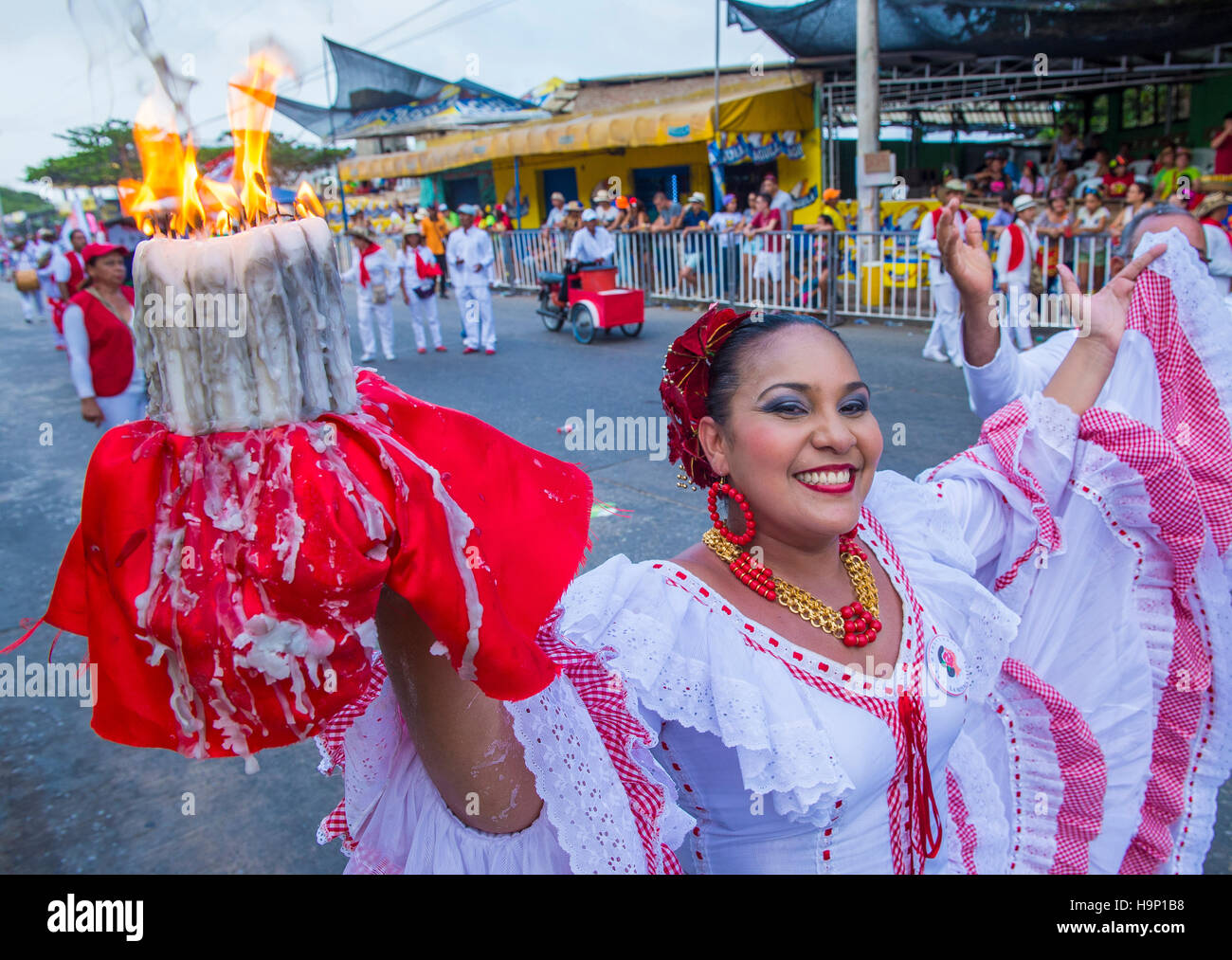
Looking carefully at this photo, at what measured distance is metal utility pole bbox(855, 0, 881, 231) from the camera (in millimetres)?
11969

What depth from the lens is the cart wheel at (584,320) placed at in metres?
12.1

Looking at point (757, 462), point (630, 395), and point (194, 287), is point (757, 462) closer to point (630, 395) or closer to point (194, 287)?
point (194, 287)

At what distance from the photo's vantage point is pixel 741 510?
1.81 m

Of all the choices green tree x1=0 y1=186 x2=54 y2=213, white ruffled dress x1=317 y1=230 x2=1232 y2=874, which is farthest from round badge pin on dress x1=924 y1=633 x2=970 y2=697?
green tree x1=0 y1=186 x2=54 y2=213

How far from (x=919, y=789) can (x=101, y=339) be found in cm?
612

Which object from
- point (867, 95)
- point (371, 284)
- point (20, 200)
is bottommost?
point (371, 284)

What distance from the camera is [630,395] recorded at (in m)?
8.91

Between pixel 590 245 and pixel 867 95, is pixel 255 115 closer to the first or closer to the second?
pixel 867 95

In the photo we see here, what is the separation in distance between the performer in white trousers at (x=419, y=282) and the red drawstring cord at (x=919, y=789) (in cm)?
1143

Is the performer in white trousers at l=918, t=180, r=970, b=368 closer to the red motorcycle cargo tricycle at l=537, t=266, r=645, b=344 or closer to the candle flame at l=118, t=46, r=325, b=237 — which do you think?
the red motorcycle cargo tricycle at l=537, t=266, r=645, b=344

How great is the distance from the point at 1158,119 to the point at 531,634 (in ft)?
73.6

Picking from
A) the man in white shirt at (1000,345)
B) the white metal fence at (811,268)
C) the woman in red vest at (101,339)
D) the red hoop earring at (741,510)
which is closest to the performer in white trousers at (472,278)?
the white metal fence at (811,268)

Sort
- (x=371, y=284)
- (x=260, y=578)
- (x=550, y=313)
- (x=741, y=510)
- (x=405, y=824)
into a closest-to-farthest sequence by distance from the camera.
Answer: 1. (x=260, y=578)
2. (x=405, y=824)
3. (x=741, y=510)
4. (x=371, y=284)
5. (x=550, y=313)

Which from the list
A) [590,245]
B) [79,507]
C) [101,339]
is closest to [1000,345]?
[101,339]
